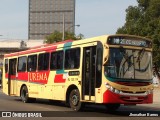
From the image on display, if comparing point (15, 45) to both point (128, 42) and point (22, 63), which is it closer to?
point (22, 63)

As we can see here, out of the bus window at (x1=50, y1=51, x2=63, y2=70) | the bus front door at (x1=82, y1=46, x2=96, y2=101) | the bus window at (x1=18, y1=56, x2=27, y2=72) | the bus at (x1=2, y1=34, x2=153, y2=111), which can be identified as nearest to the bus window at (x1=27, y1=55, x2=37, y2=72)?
the bus window at (x1=18, y1=56, x2=27, y2=72)

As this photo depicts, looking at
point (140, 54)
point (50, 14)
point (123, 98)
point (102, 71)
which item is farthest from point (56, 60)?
point (50, 14)

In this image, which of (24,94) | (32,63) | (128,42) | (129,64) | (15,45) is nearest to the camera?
(129,64)

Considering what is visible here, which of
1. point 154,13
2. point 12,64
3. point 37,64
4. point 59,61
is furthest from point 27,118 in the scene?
point 154,13

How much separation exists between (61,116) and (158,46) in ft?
107

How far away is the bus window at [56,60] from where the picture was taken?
19.8m

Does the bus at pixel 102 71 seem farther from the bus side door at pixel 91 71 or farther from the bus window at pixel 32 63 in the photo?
the bus window at pixel 32 63

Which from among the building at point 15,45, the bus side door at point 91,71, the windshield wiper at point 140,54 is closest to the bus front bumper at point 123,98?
the bus side door at point 91,71

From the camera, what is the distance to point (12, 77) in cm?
2569

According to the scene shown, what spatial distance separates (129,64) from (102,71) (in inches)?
43.8

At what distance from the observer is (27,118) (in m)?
15.2

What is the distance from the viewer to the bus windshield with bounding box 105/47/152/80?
53.9ft

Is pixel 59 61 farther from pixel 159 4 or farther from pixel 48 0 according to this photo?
pixel 48 0

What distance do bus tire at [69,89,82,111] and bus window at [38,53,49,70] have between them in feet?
10.4
